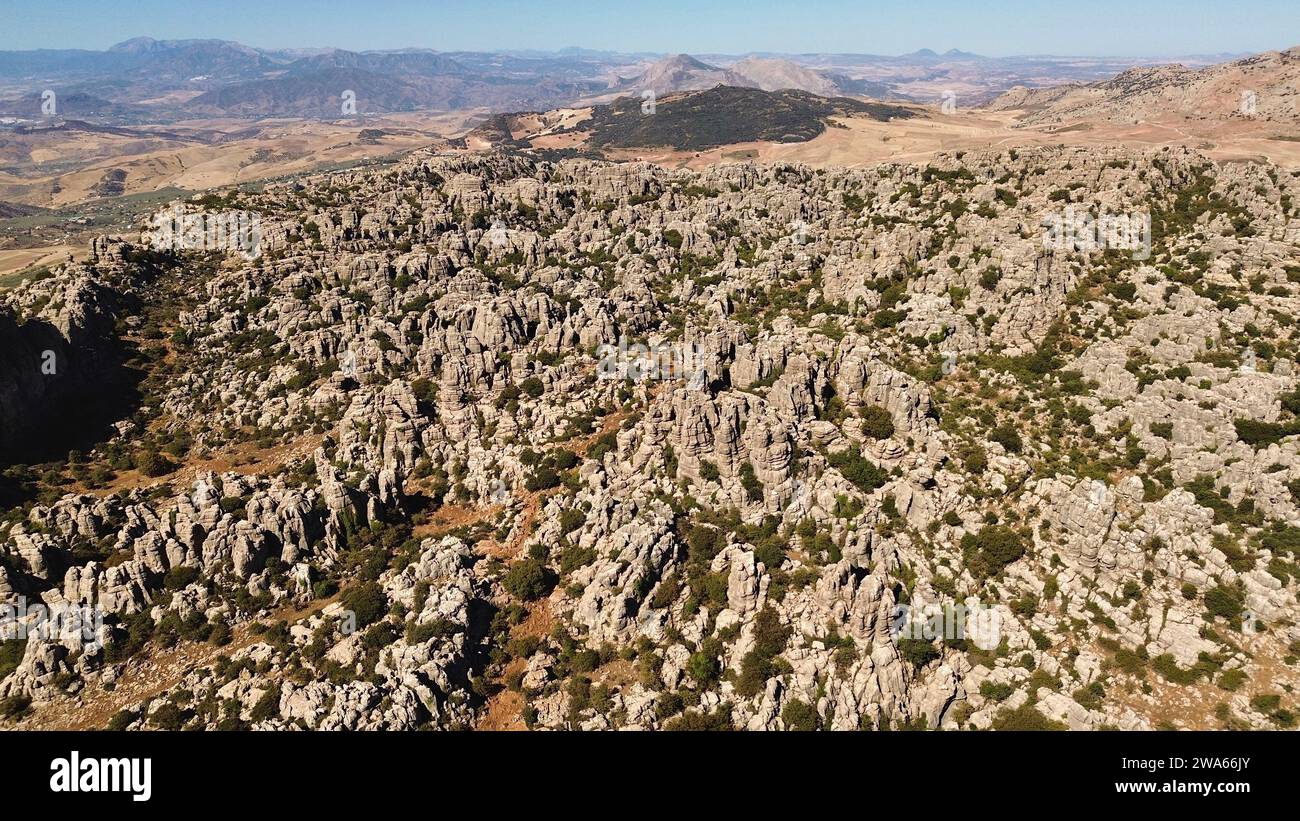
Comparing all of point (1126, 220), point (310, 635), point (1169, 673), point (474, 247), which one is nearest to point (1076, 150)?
point (1126, 220)

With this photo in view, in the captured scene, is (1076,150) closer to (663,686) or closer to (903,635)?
(903,635)

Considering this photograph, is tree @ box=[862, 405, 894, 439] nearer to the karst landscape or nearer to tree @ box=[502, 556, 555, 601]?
the karst landscape

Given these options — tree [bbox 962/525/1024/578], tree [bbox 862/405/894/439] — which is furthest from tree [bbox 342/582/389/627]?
tree [bbox 962/525/1024/578]

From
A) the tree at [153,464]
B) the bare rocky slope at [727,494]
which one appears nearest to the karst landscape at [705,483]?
the bare rocky slope at [727,494]

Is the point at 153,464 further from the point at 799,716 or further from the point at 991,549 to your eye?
the point at 991,549

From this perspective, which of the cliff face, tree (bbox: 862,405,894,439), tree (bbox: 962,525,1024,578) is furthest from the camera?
the cliff face

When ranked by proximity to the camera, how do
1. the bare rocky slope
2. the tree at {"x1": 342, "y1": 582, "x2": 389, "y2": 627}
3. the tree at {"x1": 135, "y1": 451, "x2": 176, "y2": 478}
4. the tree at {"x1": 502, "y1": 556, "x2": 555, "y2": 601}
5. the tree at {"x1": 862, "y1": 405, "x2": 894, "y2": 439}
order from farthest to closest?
the tree at {"x1": 135, "y1": 451, "x2": 176, "y2": 478}, the tree at {"x1": 862, "y1": 405, "x2": 894, "y2": 439}, the tree at {"x1": 502, "y1": 556, "x2": 555, "y2": 601}, the tree at {"x1": 342, "y1": 582, "x2": 389, "y2": 627}, the bare rocky slope

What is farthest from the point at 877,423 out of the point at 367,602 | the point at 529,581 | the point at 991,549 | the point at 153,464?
the point at 153,464
